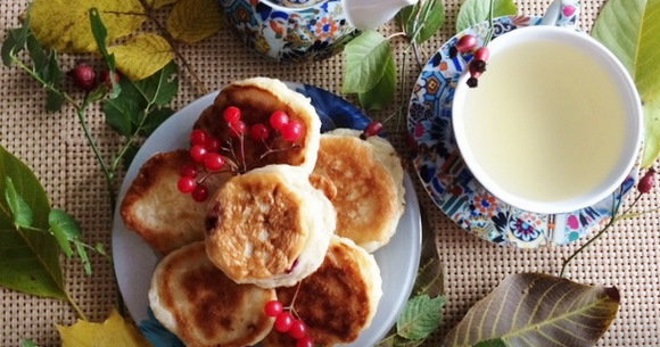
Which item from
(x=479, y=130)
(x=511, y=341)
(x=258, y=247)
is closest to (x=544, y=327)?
(x=511, y=341)

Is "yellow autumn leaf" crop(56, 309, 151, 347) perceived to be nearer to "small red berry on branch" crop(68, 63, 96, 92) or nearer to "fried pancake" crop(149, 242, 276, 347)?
"fried pancake" crop(149, 242, 276, 347)

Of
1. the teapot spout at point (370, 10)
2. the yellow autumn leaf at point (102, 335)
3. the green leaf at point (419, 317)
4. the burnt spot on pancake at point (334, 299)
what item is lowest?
the green leaf at point (419, 317)

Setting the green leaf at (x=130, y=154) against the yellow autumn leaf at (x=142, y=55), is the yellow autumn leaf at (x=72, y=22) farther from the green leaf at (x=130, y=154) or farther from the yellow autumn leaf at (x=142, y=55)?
the green leaf at (x=130, y=154)

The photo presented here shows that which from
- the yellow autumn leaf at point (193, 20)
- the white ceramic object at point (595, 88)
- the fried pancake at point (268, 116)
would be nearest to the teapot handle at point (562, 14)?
the white ceramic object at point (595, 88)

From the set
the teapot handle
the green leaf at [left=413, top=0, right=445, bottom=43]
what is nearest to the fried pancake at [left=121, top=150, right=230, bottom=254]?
the green leaf at [left=413, top=0, right=445, bottom=43]

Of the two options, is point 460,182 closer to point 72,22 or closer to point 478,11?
point 478,11

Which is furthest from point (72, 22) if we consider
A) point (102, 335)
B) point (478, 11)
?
point (478, 11)
